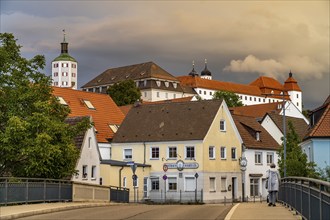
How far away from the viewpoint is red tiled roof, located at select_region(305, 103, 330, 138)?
47.7m

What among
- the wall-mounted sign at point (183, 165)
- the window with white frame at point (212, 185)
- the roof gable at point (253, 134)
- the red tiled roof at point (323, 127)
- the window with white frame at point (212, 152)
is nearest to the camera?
the red tiled roof at point (323, 127)

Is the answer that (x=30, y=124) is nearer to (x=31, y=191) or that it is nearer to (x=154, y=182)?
(x=31, y=191)

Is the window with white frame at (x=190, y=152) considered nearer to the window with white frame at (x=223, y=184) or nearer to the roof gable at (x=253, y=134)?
the window with white frame at (x=223, y=184)

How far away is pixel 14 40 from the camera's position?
34812mm

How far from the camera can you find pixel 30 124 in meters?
31.9

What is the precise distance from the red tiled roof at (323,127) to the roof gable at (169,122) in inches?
681

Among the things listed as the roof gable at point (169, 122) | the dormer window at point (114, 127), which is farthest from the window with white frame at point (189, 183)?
the dormer window at point (114, 127)

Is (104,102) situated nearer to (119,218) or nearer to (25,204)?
(25,204)

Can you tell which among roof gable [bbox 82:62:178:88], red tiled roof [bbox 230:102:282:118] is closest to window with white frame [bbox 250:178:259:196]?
red tiled roof [bbox 230:102:282:118]

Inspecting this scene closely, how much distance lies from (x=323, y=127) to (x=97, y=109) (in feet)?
105

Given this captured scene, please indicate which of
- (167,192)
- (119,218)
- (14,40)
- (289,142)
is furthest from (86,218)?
(167,192)

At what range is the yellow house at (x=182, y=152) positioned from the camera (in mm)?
62875

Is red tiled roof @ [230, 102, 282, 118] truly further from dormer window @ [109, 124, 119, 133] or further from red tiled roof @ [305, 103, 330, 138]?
red tiled roof @ [305, 103, 330, 138]

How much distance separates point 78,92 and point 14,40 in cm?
3953
